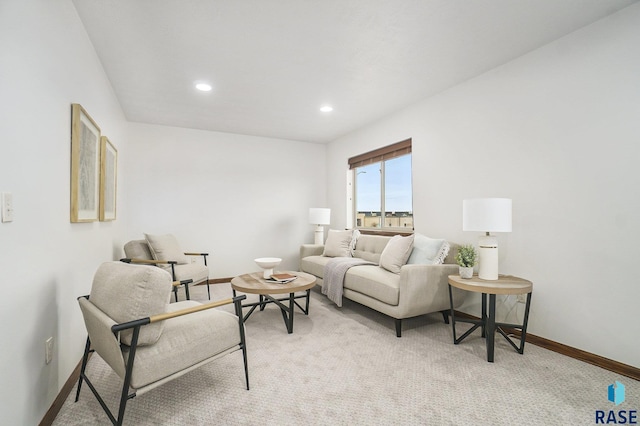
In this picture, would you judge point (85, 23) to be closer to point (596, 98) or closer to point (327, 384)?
point (327, 384)

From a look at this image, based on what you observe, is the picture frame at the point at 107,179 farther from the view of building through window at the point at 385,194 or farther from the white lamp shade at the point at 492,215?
the view of building through window at the point at 385,194

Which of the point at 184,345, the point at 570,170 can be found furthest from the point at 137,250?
the point at 570,170

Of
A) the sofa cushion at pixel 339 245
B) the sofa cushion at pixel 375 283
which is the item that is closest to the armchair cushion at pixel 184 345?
the sofa cushion at pixel 375 283

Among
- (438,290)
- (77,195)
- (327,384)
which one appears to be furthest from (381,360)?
(77,195)

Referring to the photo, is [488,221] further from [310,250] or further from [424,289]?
[310,250]

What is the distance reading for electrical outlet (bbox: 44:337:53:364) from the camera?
5.35ft

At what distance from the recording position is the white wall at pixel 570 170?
7.22 ft

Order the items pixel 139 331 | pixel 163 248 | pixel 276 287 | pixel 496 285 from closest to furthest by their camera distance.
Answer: pixel 139 331 → pixel 496 285 → pixel 276 287 → pixel 163 248

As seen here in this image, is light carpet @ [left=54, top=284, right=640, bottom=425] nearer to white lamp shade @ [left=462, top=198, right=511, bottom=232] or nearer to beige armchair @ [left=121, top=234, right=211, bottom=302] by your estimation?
white lamp shade @ [left=462, top=198, right=511, bottom=232]

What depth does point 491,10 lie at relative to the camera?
7.12ft

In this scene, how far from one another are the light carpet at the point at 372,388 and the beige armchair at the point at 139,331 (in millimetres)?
329

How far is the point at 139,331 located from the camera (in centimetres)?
148

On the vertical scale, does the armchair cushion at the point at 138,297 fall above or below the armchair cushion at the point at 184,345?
above

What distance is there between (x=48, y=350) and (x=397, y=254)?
2920mm
